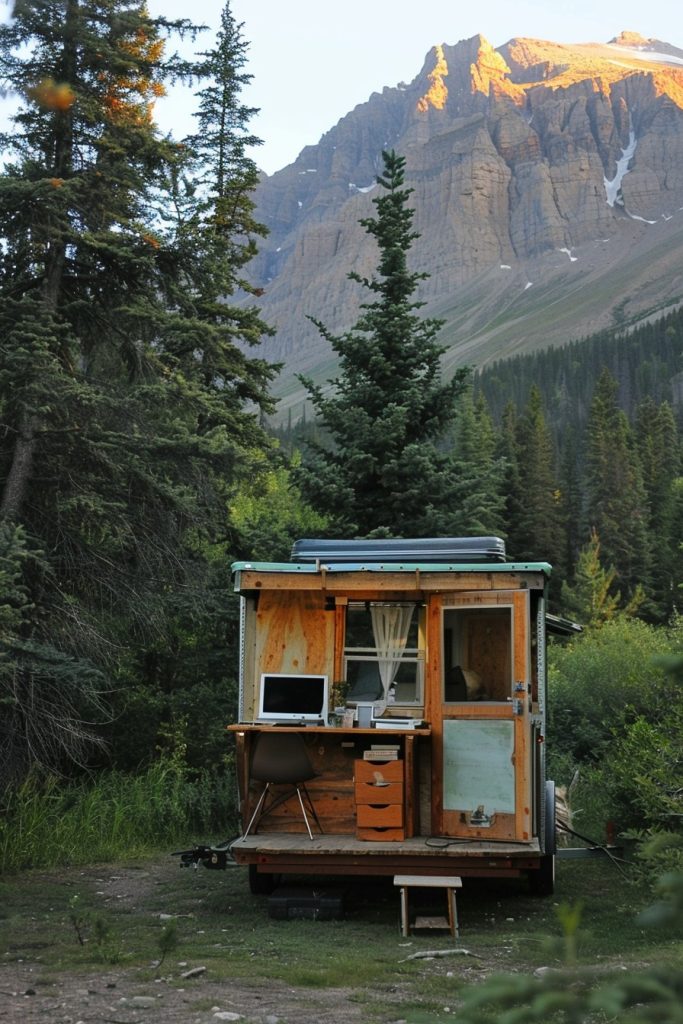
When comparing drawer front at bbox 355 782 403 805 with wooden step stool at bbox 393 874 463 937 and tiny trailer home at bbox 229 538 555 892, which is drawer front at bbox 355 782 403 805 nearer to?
tiny trailer home at bbox 229 538 555 892

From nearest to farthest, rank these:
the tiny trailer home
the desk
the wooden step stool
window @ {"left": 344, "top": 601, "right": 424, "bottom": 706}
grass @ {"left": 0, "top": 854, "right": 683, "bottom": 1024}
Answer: grass @ {"left": 0, "top": 854, "right": 683, "bottom": 1024} → the wooden step stool → the tiny trailer home → the desk → window @ {"left": 344, "top": 601, "right": 424, "bottom": 706}

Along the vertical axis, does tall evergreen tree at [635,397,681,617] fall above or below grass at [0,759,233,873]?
above

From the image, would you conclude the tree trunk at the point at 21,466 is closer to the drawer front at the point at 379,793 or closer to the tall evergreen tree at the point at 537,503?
the drawer front at the point at 379,793

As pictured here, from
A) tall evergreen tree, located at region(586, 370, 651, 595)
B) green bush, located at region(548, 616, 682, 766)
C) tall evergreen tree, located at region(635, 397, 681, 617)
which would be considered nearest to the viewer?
green bush, located at region(548, 616, 682, 766)

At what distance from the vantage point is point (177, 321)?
1378 cm

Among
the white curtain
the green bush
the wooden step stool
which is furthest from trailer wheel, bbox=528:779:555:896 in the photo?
the green bush

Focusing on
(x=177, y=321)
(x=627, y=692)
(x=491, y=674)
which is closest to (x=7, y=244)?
(x=177, y=321)

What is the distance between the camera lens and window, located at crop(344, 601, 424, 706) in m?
10.2

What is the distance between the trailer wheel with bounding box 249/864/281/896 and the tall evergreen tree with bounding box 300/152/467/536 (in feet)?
20.5

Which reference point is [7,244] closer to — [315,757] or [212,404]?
[212,404]

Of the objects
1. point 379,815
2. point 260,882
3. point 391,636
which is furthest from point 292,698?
point 260,882

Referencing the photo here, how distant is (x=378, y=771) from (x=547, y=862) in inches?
73.0

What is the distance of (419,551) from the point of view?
10.2 metres

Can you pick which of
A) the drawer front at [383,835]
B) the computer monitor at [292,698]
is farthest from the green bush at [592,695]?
the drawer front at [383,835]
